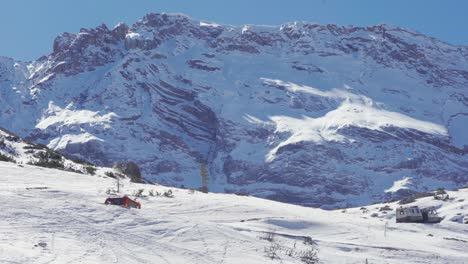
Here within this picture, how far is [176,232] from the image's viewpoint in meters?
24.5

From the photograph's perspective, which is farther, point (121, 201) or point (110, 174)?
point (110, 174)

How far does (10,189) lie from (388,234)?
1339cm

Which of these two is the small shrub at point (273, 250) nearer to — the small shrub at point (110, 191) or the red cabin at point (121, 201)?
the red cabin at point (121, 201)

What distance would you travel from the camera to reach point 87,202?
89.2 feet

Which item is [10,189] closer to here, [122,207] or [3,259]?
[122,207]

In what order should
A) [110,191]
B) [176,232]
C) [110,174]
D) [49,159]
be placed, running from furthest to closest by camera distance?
[49,159]
[110,174]
[110,191]
[176,232]

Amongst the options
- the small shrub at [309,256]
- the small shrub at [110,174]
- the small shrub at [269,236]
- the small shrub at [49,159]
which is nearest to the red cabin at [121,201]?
the small shrub at [269,236]

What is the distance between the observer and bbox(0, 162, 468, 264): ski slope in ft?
68.7

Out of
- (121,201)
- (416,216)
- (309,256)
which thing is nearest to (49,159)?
(416,216)

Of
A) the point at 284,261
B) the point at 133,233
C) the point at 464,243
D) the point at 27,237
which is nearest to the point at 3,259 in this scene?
the point at 27,237

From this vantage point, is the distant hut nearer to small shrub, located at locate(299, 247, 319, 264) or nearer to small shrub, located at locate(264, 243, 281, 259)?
small shrub, located at locate(299, 247, 319, 264)

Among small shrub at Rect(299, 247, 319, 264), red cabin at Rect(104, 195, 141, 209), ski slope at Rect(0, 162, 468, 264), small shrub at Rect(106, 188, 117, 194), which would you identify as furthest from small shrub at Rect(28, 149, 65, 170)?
small shrub at Rect(299, 247, 319, 264)

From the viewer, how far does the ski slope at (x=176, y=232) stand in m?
20.9

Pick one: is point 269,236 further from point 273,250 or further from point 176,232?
point 176,232
